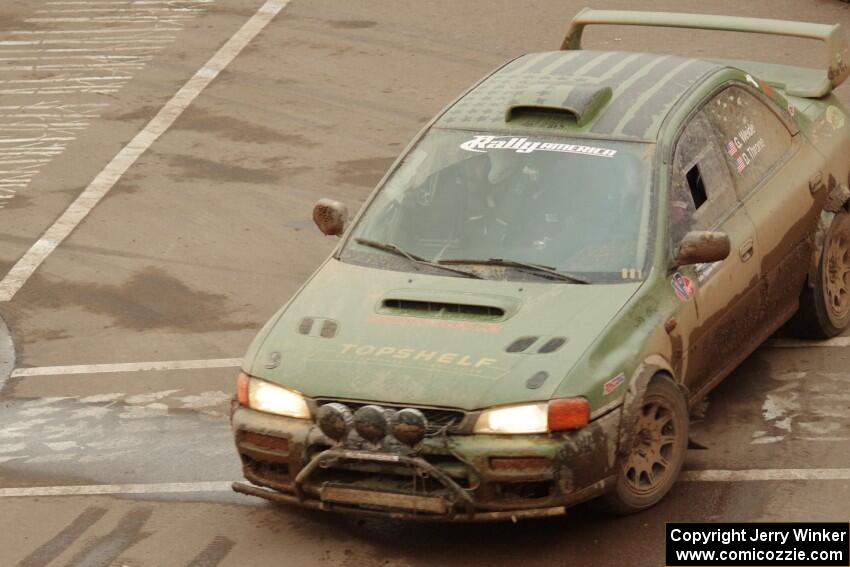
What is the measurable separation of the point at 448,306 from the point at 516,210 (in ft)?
2.74

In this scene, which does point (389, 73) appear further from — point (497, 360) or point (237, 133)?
point (497, 360)

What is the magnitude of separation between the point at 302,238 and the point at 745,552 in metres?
5.92

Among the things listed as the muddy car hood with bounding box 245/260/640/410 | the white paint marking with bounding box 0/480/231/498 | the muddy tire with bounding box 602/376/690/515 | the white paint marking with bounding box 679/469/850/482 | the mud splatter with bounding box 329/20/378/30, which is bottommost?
the mud splatter with bounding box 329/20/378/30

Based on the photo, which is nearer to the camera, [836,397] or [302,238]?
[836,397]

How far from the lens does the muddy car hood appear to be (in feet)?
25.0

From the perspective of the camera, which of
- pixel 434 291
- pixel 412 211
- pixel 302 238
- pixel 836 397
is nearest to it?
pixel 434 291

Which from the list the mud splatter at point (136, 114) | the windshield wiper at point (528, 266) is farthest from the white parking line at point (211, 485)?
the mud splatter at point (136, 114)

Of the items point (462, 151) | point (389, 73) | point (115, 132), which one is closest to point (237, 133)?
point (115, 132)

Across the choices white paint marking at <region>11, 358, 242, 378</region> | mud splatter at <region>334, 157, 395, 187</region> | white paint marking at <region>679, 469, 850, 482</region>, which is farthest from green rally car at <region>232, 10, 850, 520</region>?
mud splatter at <region>334, 157, 395, 187</region>

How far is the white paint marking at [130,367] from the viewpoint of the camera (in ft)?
35.4

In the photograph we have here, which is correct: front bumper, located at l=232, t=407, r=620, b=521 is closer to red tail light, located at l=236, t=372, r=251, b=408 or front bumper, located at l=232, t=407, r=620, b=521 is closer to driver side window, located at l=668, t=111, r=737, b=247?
red tail light, located at l=236, t=372, r=251, b=408

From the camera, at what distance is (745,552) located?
25.5 ft

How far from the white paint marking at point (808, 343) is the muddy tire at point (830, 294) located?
0.04 metres

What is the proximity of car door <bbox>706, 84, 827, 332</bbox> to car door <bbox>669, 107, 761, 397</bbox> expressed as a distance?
0.13m
